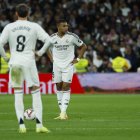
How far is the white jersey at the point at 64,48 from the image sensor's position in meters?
17.3

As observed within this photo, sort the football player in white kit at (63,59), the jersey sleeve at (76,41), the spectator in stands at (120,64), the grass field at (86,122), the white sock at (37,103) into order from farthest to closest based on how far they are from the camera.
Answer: the spectator in stands at (120,64) → the jersey sleeve at (76,41) → the football player in white kit at (63,59) → the white sock at (37,103) → the grass field at (86,122)

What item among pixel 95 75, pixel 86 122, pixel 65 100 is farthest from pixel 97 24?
pixel 86 122

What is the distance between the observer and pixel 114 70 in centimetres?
3056

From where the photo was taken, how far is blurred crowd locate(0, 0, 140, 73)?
30.9 m

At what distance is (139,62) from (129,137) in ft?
62.5

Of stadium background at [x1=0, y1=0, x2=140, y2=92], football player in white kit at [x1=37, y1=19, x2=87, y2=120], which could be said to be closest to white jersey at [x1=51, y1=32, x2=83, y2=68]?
football player in white kit at [x1=37, y1=19, x2=87, y2=120]

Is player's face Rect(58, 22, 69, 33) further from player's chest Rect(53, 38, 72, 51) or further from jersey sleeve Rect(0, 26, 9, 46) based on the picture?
jersey sleeve Rect(0, 26, 9, 46)

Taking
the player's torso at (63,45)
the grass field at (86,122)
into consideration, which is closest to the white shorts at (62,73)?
the player's torso at (63,45)

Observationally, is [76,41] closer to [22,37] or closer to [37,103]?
[22,37]

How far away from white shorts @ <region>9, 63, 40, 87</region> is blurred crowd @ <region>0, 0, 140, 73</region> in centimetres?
1769

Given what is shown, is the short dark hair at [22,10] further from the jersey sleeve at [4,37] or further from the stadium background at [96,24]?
the stadium background at [96,24]

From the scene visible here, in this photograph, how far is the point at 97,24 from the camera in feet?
111

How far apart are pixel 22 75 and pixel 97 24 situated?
835 inches

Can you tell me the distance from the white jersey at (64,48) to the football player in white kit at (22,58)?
177 inches
